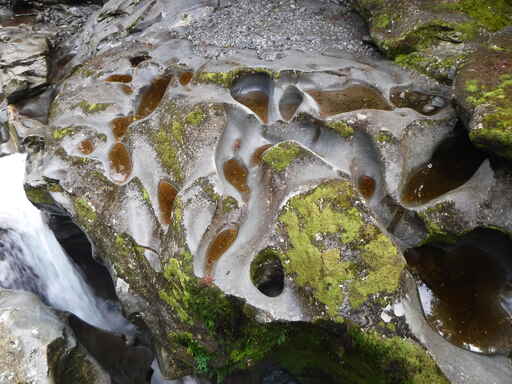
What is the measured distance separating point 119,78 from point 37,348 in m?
6.63

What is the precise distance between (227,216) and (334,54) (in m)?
5.71

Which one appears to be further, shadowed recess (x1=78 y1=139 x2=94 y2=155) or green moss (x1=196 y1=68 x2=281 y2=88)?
green moss (x1=196 y1=68 x2=281 y2=88)

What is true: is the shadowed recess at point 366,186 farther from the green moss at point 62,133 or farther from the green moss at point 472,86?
the green moss at point 62,133

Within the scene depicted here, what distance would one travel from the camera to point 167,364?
7234 millimetres

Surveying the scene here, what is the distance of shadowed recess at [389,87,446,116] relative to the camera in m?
8.03

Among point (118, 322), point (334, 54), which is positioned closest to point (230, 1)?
point (334, 54)

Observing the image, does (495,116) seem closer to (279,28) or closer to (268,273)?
(268,273)

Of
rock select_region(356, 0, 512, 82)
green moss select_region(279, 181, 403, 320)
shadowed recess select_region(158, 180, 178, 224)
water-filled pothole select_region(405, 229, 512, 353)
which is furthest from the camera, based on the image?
rock select_region(356, 0, 512, 82)

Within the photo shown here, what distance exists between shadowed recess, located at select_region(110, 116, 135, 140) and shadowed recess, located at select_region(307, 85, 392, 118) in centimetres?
417

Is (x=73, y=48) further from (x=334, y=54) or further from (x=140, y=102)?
(x=334, y=54)

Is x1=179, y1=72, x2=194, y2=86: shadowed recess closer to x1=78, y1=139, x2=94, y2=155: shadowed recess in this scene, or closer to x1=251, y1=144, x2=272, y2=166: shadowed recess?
x1=78, y1=139, x2=94, y2=155: shadowed recess

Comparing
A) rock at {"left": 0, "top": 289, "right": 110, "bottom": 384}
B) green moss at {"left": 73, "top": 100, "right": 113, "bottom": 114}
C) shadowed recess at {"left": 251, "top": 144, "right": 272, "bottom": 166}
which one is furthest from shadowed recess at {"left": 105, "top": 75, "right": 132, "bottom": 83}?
rock at {"left": 0, "top": 289, "right": 110, "bottom": 384}

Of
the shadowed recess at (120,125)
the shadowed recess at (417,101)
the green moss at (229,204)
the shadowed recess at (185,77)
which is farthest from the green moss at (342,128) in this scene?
the shadowed recess at (120,125)

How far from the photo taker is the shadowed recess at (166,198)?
718cm
